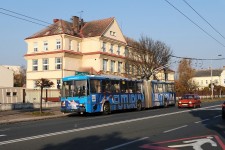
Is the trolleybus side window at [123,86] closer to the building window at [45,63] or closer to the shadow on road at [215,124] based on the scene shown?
the shadow on road at [215,124]

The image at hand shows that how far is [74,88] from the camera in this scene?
1049 inches

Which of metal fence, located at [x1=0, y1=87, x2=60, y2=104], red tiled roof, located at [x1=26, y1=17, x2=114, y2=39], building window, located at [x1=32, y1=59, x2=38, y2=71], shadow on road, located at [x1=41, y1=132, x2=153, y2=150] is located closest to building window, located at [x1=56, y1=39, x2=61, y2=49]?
red tiled roof, located at [x1=26, y1=17, x2=114, y2=39]

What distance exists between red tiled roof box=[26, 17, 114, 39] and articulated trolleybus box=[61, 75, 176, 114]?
25.7 metres

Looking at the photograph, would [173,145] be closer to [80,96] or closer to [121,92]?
[80,96]

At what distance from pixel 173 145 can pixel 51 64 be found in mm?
47391

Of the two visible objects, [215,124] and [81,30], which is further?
[81,30]

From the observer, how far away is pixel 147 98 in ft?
117

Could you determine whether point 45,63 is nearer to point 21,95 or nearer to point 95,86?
point 21,95

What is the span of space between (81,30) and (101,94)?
3702 centimetres

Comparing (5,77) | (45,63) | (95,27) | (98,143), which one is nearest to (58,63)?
(45,63)

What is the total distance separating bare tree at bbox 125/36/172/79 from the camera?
2414 inches

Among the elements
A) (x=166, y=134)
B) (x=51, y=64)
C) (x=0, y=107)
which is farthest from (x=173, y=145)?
(x=51, y=64)

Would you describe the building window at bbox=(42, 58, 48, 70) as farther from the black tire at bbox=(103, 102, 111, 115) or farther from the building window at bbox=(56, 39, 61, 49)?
the black tire at bbox=(103, 102, 111, 115)

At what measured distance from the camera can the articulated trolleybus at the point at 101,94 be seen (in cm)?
2616
